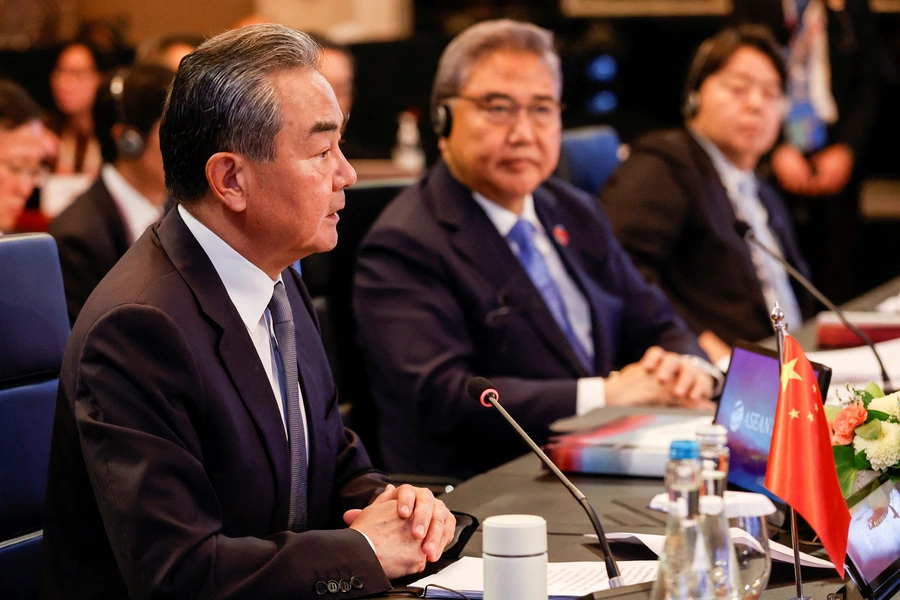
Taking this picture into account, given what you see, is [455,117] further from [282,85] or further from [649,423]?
[282,85]

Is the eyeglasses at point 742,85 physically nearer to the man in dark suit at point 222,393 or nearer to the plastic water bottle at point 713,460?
the man in dark suit at point 222,393

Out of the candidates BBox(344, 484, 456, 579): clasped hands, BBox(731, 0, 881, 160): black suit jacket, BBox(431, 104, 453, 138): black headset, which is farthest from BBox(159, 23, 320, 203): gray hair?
BBox(731, 0, 881, 160): black suit jacket

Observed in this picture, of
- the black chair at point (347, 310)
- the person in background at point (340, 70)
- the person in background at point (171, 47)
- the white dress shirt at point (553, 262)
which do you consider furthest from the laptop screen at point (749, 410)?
the person in background at point (340, 70)

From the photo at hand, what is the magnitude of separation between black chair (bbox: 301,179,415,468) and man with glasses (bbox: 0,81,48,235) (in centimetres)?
117

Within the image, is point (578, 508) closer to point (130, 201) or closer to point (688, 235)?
point (688, 235)

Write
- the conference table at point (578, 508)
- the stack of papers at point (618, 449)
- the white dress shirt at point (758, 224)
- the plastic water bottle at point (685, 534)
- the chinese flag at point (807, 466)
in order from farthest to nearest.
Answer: the white dress shirt at point (758, 224)
the stack of papers at point (618, 449)
the conference table at point (578, 508)
the chinese flag at point (807, 466)
the plastic water bottle at point (685, 534)

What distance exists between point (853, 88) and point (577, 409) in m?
3.35

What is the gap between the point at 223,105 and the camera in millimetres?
1292

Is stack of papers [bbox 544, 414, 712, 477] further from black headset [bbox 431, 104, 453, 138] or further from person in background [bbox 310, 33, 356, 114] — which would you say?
person in background [bbox 310, 33, 356, 114]

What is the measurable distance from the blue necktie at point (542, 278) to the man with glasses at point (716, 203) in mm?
704

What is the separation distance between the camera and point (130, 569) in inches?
45.7

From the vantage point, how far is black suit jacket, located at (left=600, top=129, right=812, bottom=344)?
10.1 feet

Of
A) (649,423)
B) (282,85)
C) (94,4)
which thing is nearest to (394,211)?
(649,423)

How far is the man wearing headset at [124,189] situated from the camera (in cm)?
276
